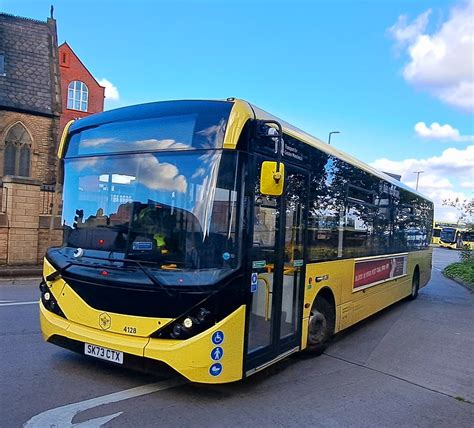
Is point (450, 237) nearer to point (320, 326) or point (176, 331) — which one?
point (320, 326)

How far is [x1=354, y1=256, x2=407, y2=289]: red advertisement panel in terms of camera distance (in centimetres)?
793

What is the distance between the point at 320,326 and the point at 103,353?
10.1ft

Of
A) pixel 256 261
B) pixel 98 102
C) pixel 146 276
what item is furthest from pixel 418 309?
pixel 98 102

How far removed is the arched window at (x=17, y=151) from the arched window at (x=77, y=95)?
17299 millimetres

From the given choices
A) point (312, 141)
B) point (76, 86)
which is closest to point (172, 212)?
point (312, 141)

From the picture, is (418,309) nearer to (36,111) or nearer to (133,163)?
(133,163)

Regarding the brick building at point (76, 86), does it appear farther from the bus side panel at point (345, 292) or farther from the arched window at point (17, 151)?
the bus side panel at point (345, 292)

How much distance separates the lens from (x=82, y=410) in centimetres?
→ 414

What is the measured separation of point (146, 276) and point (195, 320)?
62cm

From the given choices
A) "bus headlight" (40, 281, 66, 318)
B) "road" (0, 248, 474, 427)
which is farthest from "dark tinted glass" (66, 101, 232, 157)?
"road" (0, 248, 474, 427)

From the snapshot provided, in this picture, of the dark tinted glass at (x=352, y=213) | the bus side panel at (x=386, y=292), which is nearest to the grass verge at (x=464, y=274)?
the bus side panel at (x=386, y=292)

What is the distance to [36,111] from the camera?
27953mm

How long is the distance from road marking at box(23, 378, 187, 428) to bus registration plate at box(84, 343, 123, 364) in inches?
13.6

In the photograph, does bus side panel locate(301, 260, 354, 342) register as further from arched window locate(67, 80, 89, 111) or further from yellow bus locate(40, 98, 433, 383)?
arched window locate(67, 80, 89, 111)
